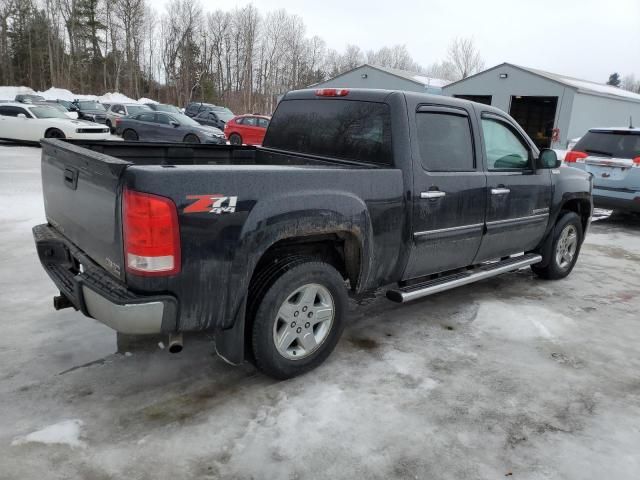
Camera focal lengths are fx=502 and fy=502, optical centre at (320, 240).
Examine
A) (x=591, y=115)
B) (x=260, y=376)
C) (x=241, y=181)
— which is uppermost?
(x=591, y=115)

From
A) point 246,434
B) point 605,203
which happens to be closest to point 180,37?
point 605,203

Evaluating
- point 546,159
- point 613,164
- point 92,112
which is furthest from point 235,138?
point 546,159

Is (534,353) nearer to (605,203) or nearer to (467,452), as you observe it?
(467,452)

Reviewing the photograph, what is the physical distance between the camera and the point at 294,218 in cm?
306

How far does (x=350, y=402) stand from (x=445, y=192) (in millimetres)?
1819

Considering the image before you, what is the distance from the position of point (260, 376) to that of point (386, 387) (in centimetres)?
86

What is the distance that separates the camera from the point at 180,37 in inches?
2854

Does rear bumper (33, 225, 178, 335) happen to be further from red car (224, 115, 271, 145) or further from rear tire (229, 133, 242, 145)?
rear tire (229, 133, 242, 145)

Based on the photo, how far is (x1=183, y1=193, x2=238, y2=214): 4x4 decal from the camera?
2613 mm

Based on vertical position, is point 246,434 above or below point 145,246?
below

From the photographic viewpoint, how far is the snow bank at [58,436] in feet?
8.61

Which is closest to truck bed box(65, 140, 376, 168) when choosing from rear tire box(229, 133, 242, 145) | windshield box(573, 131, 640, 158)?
windshield box(573, 131, 640, 158)

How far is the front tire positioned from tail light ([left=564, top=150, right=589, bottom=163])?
7.61 meters

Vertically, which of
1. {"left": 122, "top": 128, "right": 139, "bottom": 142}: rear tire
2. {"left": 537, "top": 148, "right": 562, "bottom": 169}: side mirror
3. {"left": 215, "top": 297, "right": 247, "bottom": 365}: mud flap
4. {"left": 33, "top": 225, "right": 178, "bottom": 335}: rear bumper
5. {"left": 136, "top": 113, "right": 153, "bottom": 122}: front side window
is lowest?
{"left": 215, "top": 297, "right": 247, "bottom": 365}: mud flap
